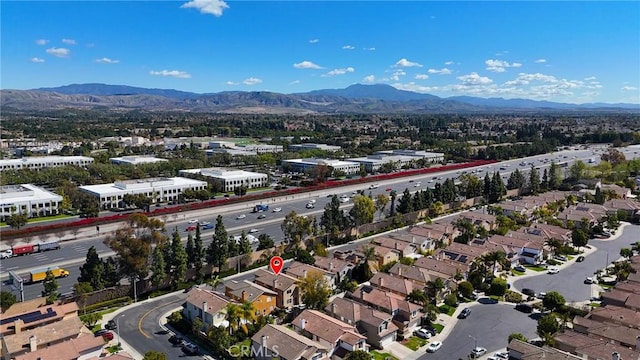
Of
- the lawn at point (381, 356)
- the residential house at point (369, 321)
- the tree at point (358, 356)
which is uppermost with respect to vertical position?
the tree at point (358, 356)

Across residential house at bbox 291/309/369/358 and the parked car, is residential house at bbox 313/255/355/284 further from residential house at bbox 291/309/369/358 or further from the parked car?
the parked car

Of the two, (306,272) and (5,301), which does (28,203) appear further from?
(306,272)

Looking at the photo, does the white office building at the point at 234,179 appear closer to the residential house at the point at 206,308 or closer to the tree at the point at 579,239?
the residential house at the point at 206,308

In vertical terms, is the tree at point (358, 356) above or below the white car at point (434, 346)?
above

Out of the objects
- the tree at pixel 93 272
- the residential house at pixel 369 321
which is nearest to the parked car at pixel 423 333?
the residential house at pixel 369 321

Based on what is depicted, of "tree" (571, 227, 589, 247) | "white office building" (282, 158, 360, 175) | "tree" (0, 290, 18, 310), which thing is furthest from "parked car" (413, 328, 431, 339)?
"white office building" (282, 158, 360, 175)
